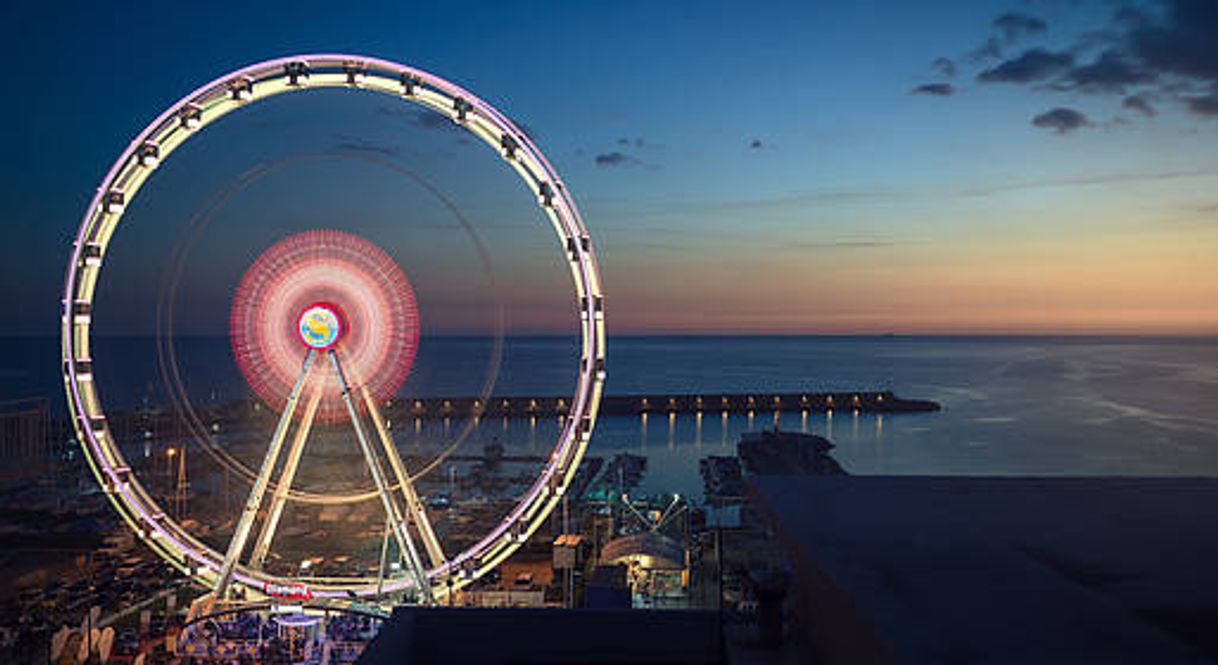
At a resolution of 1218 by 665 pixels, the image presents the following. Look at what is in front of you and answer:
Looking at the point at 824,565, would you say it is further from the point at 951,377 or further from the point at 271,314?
the point at 951,377

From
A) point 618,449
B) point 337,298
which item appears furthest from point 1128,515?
point 618,449

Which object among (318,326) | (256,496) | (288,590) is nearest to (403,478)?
(256,496)

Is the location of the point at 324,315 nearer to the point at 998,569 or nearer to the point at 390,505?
the point at 390,505

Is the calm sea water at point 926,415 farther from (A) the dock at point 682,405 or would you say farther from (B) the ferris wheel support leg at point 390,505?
(B) the ferris wheel support leg at point 390,505

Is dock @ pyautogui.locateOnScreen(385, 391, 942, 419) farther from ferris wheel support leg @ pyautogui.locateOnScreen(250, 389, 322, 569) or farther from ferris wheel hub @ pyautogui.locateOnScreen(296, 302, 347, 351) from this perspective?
ferris wheel hub @ pyautogui.locateOnScreen(296, 302, 347, 351)

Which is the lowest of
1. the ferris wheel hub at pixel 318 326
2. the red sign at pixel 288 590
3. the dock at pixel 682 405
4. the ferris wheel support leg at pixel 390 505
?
the dock at pixel 682 405

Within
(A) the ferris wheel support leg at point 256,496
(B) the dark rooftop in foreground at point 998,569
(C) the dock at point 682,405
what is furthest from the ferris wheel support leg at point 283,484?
(C) the dock at point 682,405
